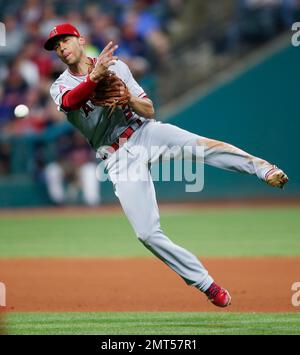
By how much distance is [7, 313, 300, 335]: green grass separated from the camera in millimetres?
6129

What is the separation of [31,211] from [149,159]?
1090 cm

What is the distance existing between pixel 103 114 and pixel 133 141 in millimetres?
321

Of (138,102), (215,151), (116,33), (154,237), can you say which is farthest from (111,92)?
(116,33)

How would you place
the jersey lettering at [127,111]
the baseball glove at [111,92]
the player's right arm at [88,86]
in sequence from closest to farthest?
the player's right arm at [88,86], the baseball glove at [111,92], the jersey lettering at [127,111]

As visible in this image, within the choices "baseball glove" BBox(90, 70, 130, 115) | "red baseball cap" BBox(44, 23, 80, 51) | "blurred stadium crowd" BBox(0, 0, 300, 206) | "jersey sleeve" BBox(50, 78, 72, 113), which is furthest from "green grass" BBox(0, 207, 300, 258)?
"red baseball cap" BBox(44, 23, 80, 51)

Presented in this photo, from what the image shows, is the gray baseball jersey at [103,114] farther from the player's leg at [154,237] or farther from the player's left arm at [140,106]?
the player's leg at [154,237]

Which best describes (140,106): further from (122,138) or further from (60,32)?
(60,32)

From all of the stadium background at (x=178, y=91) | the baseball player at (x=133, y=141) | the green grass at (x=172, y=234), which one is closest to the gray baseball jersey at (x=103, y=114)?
the baseball player at (x=133, y=141)

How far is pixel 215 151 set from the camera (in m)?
6.55

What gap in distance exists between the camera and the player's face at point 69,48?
669cm

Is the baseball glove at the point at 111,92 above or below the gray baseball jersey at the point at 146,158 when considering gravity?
above

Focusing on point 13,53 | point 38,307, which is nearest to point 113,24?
point 13,53

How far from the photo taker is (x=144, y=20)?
19031 millimetres

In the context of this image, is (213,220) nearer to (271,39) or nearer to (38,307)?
(271,39)
